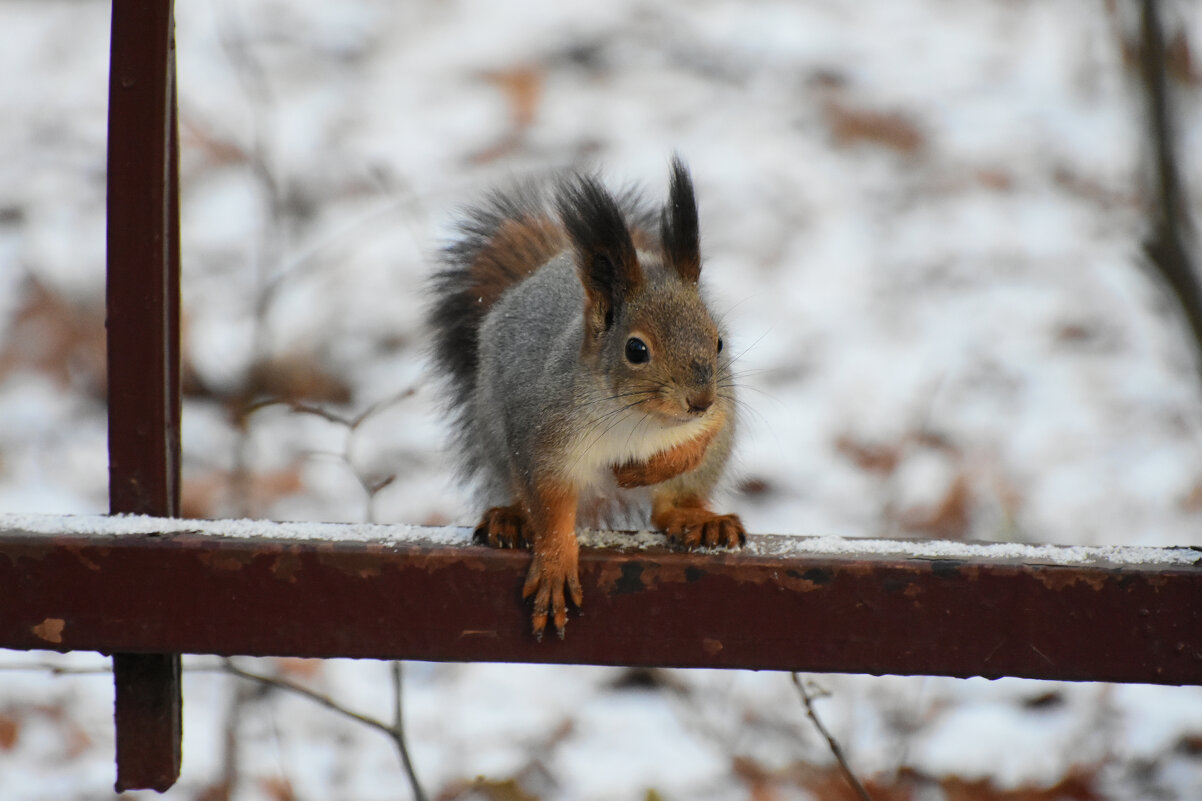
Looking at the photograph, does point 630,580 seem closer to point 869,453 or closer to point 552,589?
point 552,589

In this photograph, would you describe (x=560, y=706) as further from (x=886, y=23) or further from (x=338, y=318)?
(x=886, y=23)

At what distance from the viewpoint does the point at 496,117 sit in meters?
3.47

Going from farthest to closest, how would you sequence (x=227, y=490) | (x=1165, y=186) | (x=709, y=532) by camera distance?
(x=227, y=490) < (x=1165, y=186) < (x=709, y=532)

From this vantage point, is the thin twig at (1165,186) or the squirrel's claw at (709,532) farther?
the thin twig at (1165,186)

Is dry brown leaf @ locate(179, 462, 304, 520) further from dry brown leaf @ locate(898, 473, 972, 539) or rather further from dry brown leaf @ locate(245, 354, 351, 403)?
dry brown leaf @ locate(898, 473, 972, 539)

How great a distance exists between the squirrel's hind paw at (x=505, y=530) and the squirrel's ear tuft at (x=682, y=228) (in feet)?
1.03

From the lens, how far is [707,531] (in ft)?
4.05

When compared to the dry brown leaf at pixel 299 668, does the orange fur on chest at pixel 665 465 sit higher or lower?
higher

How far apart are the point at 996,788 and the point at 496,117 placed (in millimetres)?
2156

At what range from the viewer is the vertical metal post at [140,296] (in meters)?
1.08

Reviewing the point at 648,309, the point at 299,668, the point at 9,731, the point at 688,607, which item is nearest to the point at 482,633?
the point at 688,607

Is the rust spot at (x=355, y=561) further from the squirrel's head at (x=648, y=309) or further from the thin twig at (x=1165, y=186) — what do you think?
the thin twig at (x=1165, y=186)

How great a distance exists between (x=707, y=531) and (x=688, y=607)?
174 millimetres

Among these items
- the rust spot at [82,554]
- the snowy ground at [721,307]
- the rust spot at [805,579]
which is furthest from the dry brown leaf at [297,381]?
the rust spot at [805,579]
